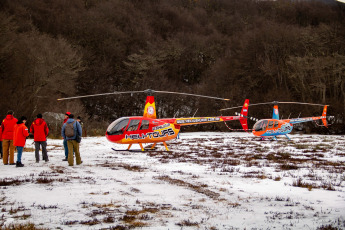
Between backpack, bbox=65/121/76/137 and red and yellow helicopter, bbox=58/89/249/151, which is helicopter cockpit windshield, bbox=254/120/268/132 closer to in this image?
red and yellow helicopter, bbox=58/89/249/151

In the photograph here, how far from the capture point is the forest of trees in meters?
38.5

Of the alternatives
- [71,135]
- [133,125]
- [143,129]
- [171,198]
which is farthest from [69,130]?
[171,198]

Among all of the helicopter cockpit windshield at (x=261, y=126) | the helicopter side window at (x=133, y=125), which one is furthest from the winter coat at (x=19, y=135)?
the helicopter cockpit windshield at (x=261, y=126)

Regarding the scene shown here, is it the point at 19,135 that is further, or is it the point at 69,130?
the point at 69,130

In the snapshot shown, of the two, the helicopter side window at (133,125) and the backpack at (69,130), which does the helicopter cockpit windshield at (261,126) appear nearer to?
the helicopter side window at (133,125)

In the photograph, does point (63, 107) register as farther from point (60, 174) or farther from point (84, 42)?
point (60, 174)

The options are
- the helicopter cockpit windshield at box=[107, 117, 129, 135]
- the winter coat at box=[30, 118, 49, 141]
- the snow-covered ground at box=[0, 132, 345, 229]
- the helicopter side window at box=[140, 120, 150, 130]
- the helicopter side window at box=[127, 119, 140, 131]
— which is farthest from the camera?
the helicopter side window at box=[140, 120, 150, 130]

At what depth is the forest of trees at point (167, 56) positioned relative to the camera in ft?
126

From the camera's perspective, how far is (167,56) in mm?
65812

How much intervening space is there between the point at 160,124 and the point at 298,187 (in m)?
9.24

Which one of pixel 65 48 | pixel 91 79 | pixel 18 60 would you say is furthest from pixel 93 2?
pixel 18 60

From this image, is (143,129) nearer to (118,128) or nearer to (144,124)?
(144,124)

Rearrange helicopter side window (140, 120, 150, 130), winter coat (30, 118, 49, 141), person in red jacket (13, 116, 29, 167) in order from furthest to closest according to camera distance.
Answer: helicopter side window (140, 120, 150, 130) → winter coat (30, 118, 49, 141) → person in red jacket (13, 116, 29, 167)

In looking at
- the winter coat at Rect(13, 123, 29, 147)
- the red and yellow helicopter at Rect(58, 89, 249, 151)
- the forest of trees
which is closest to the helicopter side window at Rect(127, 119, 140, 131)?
the red and yellow helicopter at Rect(58, 89, 249, 151)
